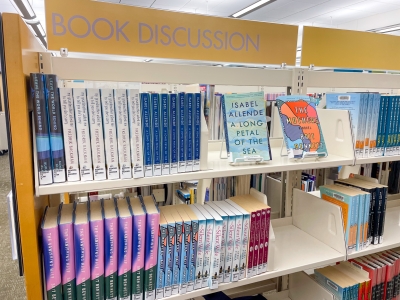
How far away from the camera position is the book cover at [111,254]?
100 cm

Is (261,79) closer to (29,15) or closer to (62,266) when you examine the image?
(62,266)

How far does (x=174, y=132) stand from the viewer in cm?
105

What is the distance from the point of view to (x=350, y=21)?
7.19 meters

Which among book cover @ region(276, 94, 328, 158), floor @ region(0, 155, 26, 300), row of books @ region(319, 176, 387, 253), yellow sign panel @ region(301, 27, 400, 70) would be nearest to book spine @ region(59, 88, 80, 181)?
book cover @ region(276, 94, 328, 158)

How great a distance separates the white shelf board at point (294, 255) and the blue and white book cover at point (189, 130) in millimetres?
498

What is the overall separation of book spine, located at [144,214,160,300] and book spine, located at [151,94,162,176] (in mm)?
167

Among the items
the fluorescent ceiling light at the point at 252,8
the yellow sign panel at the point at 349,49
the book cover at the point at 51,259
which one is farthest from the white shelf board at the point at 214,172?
the fluorescent ceiling light at the point at 252,8

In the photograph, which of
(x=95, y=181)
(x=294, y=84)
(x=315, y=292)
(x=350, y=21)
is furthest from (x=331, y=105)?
(x=350, y=21)

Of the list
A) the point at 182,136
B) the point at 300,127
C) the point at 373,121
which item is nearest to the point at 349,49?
the point at 373,121

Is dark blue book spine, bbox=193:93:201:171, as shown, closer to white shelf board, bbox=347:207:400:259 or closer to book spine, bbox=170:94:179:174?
book spine, bbox=170:94:179:174

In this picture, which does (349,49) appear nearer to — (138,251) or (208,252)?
(208,252)

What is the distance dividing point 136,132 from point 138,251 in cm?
41

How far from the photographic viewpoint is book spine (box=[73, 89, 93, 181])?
0.92 meters

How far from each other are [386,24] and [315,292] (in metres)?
7.16
